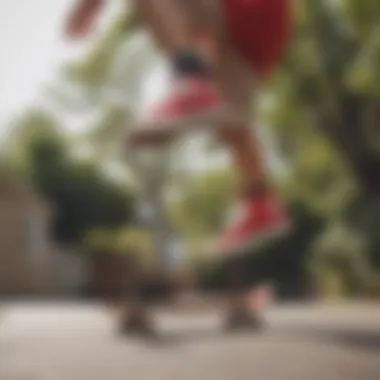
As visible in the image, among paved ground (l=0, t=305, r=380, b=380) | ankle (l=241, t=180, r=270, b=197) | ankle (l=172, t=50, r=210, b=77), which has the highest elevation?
ankle (l=172, t=50, r=210, b=77)

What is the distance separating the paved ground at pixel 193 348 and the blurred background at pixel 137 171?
0.03 m

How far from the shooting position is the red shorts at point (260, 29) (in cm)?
90

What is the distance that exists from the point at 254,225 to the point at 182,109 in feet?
0.54

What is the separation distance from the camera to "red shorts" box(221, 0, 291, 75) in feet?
2.96

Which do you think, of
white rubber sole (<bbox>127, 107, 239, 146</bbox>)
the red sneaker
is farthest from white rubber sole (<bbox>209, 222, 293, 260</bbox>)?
white rubber sole (<bbox>127, 107, 239, 146</bbox>)

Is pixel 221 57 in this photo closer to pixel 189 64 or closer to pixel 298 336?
pixel 189 64

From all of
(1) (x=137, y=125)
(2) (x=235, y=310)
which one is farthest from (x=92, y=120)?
(2) (x=235, y=310)

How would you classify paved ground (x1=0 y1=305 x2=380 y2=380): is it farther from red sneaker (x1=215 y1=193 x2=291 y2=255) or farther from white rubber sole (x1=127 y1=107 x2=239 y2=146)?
white rubber sole (x1=127 y1=107 x2=239 y2=146)

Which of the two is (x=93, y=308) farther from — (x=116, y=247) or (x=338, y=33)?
(x=338, y=33)

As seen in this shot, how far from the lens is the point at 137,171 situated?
89 centimetres

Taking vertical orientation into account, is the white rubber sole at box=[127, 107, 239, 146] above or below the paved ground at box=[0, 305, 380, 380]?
above

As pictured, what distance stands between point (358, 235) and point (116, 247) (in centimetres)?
29

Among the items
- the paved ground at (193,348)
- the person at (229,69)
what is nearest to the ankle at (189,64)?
the person at (229,69)

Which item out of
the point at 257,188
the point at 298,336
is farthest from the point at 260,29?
the point at 298,336
